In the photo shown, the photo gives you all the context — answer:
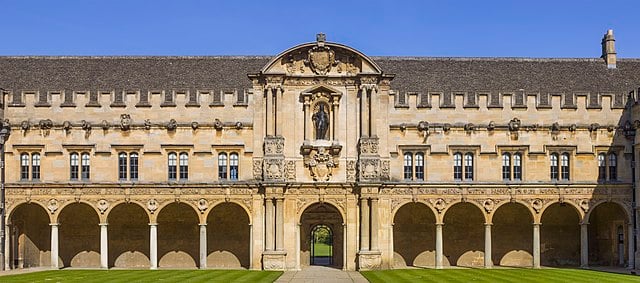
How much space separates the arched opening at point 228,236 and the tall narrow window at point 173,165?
3.42m

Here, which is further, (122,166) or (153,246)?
(122,166)

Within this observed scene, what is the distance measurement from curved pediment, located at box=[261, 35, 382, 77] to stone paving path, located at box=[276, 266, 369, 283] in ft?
38.0

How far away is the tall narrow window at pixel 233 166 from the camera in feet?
187

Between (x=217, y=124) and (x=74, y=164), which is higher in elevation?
(x=217, y=124)

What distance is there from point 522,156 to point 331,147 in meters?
11.6

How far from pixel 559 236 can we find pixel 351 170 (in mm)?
14173

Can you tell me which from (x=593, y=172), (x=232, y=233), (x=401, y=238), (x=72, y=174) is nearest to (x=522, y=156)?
(x=593, y=172)

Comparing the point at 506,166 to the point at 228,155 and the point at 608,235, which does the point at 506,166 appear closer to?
the point at 608,235

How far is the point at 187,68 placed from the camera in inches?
2464

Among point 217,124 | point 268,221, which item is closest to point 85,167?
point 217,124

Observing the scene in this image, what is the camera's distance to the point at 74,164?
57.0 m

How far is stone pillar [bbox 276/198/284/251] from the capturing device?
184 ft

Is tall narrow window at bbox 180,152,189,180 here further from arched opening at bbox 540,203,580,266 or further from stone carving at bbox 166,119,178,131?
arched opening at bbox 540,203,580,266

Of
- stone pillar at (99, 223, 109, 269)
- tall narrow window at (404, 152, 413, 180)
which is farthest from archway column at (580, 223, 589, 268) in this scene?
stone pillar at (99, 223, 109, 269)
